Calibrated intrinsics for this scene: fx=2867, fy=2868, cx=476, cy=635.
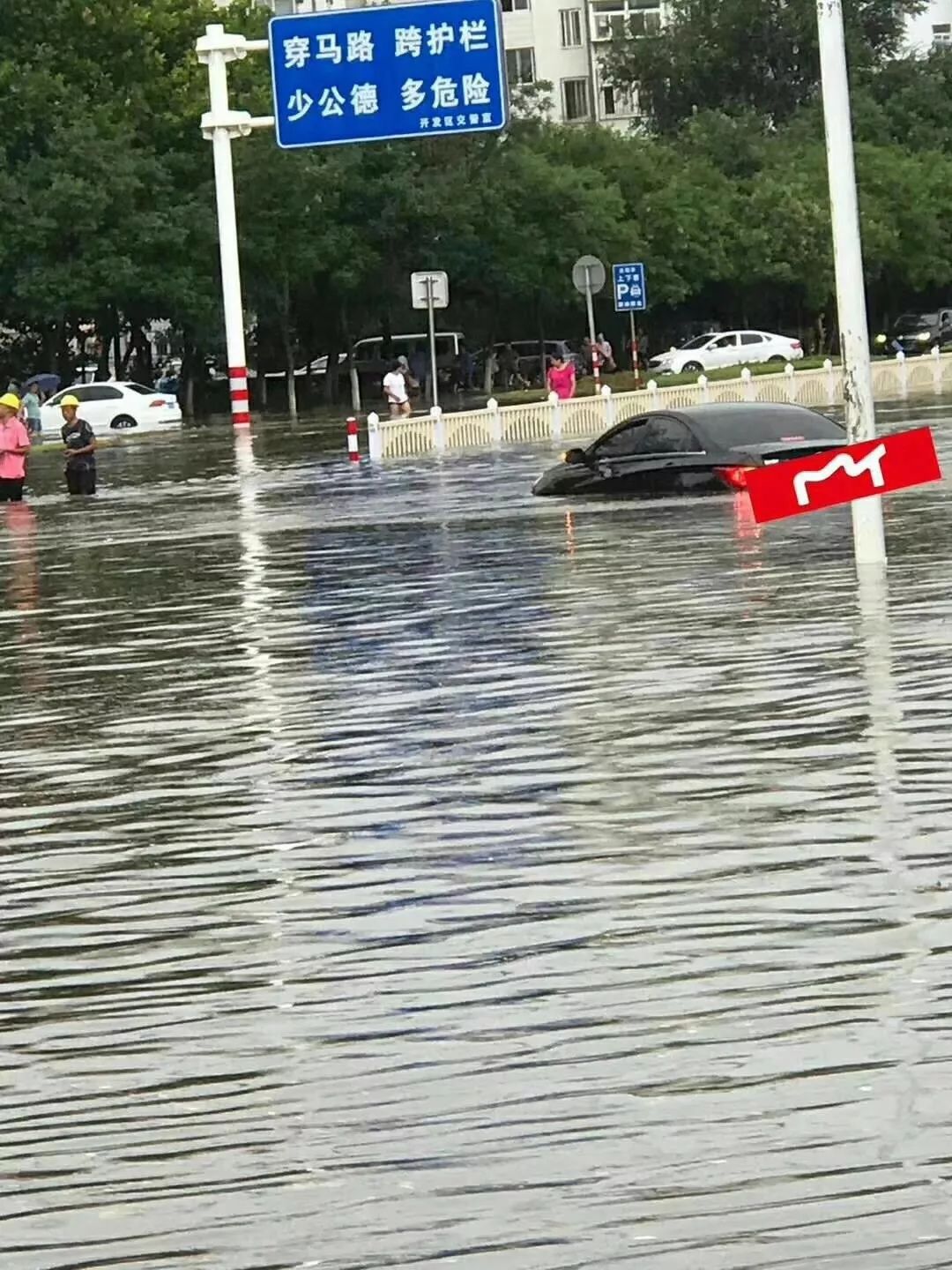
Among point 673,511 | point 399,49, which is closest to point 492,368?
point 399,49

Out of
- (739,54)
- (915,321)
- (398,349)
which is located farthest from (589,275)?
(739,54)

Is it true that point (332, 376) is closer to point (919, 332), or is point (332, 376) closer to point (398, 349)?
point (398, 349)

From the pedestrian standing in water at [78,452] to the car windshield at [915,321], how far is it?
5510 centimetres

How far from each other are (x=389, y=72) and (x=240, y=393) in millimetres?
10188

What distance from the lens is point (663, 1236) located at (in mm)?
5137

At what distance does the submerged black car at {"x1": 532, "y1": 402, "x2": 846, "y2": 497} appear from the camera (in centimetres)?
2767

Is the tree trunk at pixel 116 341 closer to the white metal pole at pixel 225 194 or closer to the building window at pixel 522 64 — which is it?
the white metal pole at pixel 225 194

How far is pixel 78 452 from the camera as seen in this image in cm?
3619

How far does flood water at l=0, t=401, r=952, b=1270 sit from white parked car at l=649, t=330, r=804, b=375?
59484 mm

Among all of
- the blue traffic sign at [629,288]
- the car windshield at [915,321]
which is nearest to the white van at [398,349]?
the car windshield at [915,321]

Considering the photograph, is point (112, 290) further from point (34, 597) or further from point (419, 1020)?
point (419, 1020)

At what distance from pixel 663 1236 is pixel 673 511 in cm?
2131

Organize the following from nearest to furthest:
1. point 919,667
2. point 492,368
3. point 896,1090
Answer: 1. point 896,1090
2. point 919,667
3. point 492,368

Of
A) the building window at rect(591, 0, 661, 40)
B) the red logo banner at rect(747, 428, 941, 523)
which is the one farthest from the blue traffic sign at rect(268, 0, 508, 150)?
the building window at rect(591, 0, 661, 40)
